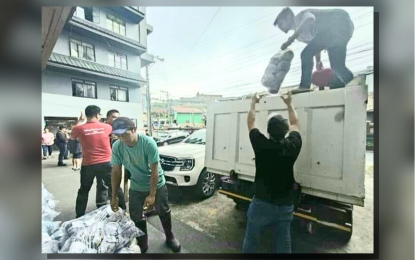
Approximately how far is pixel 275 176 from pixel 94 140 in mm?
1273

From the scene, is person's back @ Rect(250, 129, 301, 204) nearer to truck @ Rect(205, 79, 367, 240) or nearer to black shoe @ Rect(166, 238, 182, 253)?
truck @ Rect(205, 79, 367, 240)

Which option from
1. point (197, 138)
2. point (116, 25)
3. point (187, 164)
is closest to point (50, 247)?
point (187, 164)

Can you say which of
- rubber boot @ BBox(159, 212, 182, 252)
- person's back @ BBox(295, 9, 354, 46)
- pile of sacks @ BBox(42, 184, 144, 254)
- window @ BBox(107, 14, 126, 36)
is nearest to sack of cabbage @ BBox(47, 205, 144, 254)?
pile of sacks @ BBox(42, 184, 144, 254)

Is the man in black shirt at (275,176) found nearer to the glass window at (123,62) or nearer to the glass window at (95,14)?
the glass window at (123,62)

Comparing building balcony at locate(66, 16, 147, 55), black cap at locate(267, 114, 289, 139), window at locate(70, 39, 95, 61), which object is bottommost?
black cap at locate(267, 114, 289, 139)

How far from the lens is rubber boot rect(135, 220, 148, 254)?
61.4 inches

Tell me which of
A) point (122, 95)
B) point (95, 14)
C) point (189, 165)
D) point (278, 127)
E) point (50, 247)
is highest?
point (95, 14)

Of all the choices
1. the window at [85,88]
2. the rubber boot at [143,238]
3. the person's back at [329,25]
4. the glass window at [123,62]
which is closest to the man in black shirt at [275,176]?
the person's back at [329,25]

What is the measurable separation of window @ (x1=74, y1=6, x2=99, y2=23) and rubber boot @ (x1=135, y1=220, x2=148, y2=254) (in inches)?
58.0

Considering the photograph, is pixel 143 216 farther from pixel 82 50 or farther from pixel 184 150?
pixel 82 50

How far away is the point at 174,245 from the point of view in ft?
5.07

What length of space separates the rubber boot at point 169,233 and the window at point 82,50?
1.24 meters

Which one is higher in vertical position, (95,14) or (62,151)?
(95,14)

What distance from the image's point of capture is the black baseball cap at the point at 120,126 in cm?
154
